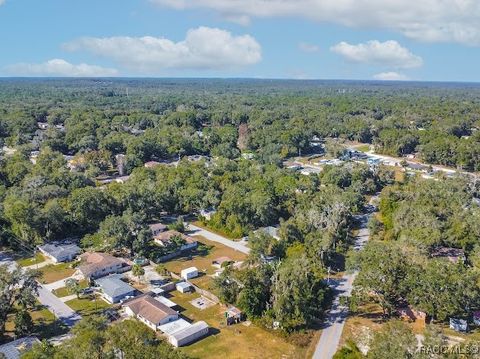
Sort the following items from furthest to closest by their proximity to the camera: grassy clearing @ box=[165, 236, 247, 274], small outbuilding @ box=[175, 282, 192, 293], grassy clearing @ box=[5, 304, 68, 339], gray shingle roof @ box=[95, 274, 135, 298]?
1. grassy clearing @ box=[165, 236, 247, 274]
2. small outbuilding @ box=[175, 282, 192, 293]
3. gray shingle roof @ box=[95, 274, 135, 298]
4. grassy clearing @ box=[5, 304, 68, 339]

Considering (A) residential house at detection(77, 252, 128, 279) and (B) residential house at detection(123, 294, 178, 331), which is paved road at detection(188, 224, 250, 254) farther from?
(B) residential house at detection(123, 294, 178, 331)

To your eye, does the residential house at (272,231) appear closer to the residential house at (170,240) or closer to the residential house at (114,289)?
the residential house at (170,240)

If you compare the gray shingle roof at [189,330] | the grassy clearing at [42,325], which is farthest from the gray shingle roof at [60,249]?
the gray shingle roof at [189,330]

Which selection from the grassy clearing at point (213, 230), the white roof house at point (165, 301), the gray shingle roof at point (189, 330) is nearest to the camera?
the gray shingle roof at point (189, 330)

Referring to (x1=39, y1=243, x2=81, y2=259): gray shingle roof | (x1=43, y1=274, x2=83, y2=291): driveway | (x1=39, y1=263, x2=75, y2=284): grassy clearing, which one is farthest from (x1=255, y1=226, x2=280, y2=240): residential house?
(x1=39, y1=263, x2=75, y2=284): grassy clearing

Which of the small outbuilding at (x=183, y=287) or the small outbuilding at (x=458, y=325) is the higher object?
the small outbuilding at (x=458, y=325)

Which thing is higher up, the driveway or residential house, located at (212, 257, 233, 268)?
residential house, located at (212, 257, 233, 268)
